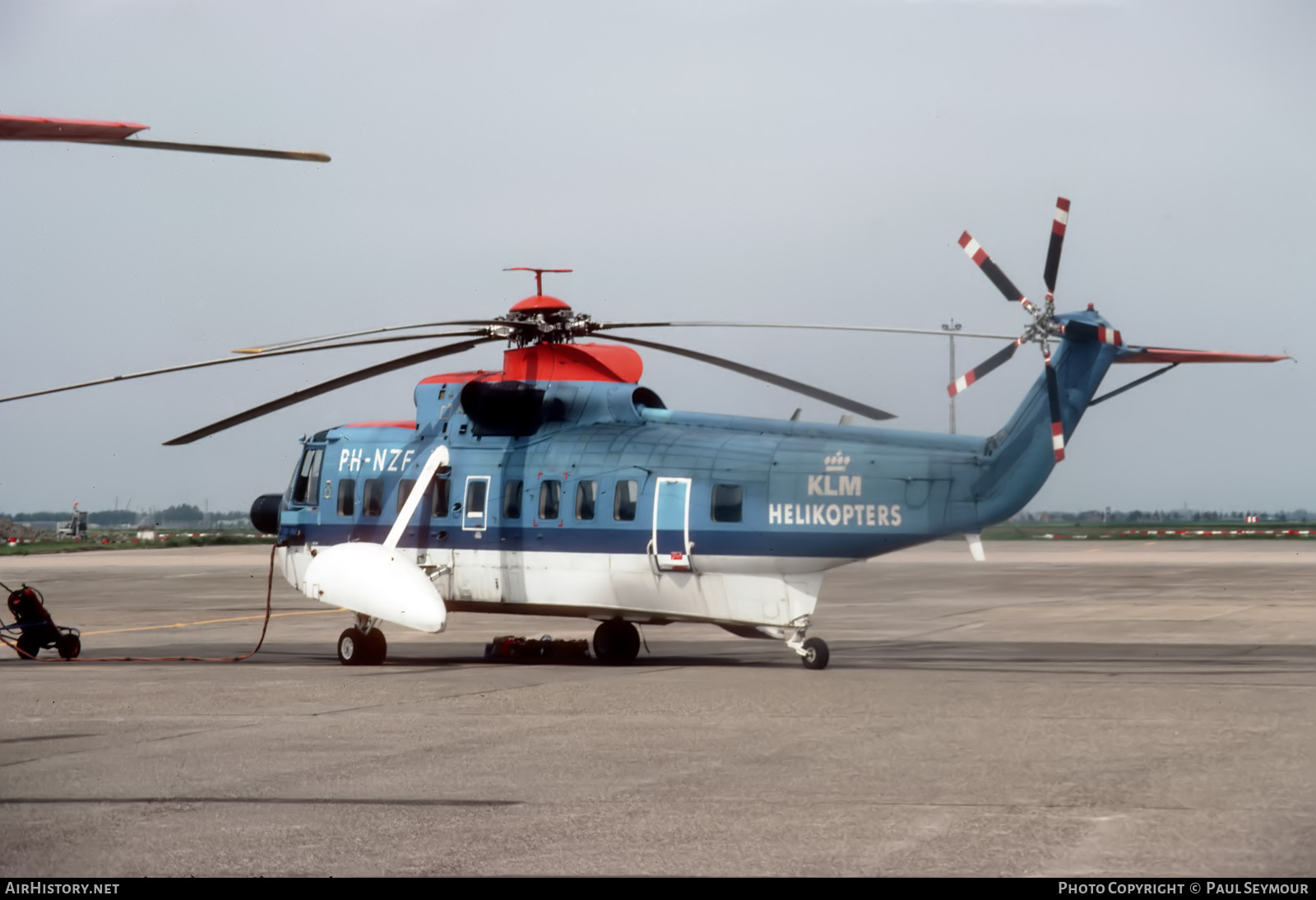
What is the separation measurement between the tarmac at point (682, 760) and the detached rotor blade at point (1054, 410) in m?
2.92

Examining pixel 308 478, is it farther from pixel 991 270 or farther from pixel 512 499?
pixel 991 270

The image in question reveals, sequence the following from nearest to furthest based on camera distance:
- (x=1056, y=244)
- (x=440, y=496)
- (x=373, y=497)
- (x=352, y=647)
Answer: (x=1056, y=244) < (x=352, y=647) < (x=440, y=496) < (x=373, y=497)

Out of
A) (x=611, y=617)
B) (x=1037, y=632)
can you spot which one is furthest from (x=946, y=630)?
(x=611, y=617)

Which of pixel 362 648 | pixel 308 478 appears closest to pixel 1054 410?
pixel 362 648

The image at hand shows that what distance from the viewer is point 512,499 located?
70.9 ft

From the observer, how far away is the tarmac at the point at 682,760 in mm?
8562

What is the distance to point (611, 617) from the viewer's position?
21.6 metres

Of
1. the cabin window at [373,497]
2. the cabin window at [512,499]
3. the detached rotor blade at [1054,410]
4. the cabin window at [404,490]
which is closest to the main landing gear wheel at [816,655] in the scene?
the detached rotor blade at [1054,410]

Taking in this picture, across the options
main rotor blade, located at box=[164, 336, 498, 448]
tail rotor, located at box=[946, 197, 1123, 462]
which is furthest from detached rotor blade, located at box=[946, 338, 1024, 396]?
main rotor blade, located at box=[164, 336, 498, 448]

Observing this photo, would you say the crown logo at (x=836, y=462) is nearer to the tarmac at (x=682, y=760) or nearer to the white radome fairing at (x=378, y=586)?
the tarmac at (x=682, y=760)

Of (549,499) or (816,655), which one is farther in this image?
(549,499)

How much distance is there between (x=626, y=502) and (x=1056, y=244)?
6891 mm

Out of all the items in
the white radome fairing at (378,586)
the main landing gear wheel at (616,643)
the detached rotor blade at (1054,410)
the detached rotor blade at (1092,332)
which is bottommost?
the main landing gear wheel at (616,643)
